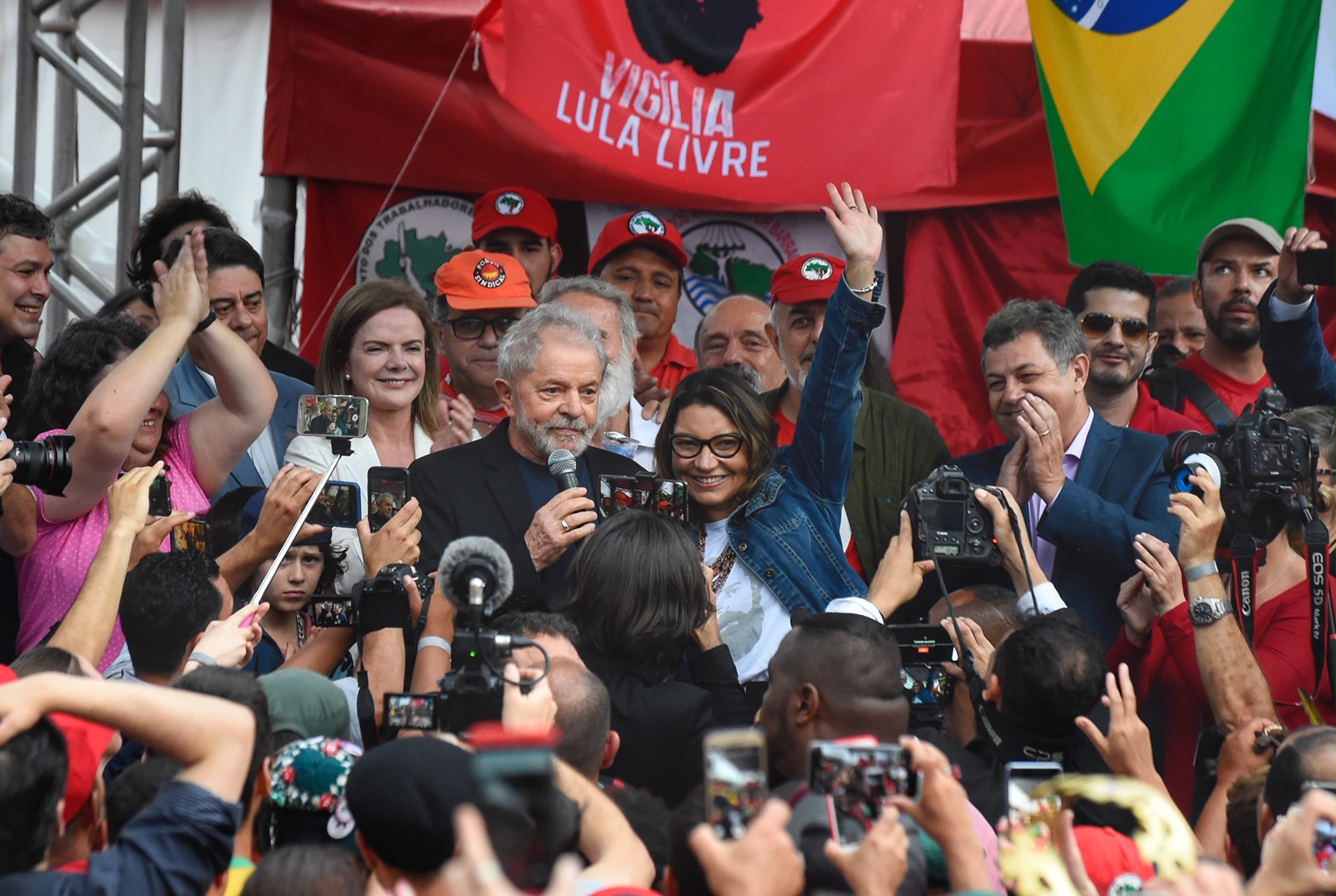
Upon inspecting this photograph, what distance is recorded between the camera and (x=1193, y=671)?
393 cm

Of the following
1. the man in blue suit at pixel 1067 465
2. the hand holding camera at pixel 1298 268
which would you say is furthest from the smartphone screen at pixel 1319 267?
the man in blue suit at pixel 1067 465

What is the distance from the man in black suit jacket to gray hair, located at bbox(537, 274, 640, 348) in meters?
0.66

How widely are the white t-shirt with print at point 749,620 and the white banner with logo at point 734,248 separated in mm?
2742

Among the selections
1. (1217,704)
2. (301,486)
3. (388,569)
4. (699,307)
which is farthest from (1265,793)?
(699,307)

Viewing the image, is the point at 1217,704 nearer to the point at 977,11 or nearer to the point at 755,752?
the point at 755,752

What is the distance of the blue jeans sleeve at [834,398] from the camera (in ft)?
13.8

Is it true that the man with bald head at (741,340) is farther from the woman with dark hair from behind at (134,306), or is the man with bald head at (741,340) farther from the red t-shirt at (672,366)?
the woman with dark hair from behind at (134,306)

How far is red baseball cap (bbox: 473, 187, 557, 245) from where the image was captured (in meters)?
5.97

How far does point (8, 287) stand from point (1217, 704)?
3.66 m

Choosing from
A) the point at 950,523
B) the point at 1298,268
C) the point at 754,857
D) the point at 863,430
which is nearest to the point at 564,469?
the point at 950,523

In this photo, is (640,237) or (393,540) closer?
(393,540)

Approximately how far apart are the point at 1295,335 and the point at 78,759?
388 centimetres

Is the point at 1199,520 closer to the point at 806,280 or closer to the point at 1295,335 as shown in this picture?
the point at 1295,335

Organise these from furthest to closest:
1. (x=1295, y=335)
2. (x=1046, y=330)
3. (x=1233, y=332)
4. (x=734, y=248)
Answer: (x=734, y=248) → (x=1233, y=332) → (x=1295, y=335) → (x=1046, y=330)
